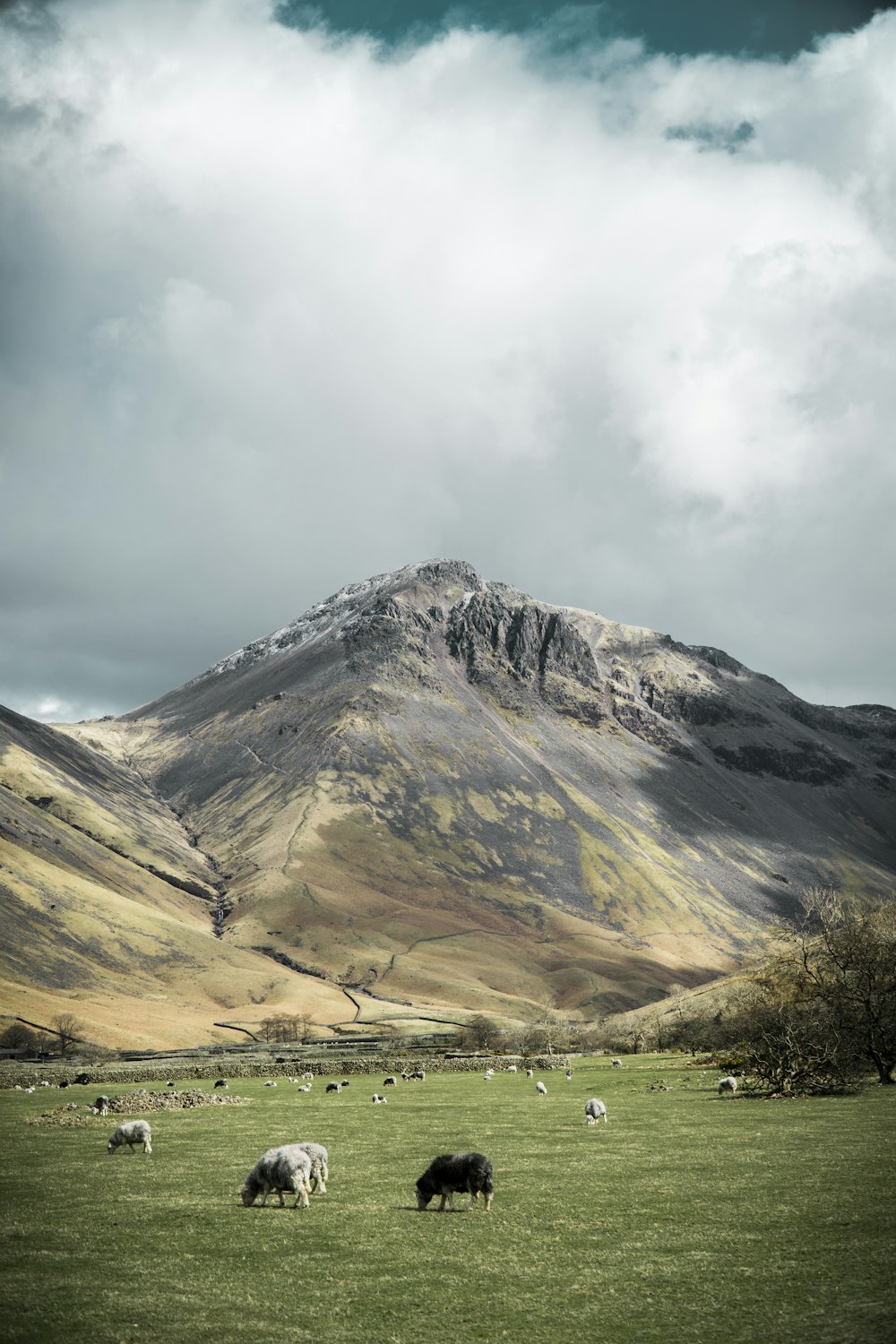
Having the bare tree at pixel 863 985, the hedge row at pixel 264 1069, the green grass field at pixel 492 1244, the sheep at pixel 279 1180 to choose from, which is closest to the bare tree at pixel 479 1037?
the hedge row at pixel 264 1069

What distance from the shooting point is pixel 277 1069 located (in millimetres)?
101188

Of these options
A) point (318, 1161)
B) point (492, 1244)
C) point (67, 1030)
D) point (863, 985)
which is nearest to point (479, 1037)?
point (67, 1030)

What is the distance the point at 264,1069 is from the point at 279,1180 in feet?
275

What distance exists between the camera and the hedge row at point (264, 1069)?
291 feet

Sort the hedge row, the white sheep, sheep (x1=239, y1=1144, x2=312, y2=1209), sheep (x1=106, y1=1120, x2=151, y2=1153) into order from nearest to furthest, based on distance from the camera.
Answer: sheep (x1=239, y1=1144, x2=312, y2=1209)
the white sheep
sheep (x1=106, y1=1120, x2=151, y2=1153)
the hedge row

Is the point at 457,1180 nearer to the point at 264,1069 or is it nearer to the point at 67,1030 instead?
the point at 264,1069

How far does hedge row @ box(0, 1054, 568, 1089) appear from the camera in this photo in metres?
88.8

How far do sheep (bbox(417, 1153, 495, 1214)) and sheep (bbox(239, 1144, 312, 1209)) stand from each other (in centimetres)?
323

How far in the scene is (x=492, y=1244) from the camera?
1991cm

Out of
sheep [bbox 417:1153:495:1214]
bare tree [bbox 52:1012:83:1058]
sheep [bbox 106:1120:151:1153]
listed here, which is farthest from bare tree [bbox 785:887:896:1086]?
bare tree [bbox 52:1012:83:1058]

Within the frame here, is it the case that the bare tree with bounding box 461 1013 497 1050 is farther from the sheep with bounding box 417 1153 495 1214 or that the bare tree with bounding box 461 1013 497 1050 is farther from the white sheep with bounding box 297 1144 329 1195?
the sheep with bounding box 417 1153 495 1214

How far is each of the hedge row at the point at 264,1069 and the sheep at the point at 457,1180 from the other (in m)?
66.9

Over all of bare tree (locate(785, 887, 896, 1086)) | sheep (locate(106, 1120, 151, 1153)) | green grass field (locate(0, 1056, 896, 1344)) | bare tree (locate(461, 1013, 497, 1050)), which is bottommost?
bare tree (locate(461, 1013, 497, 1050))

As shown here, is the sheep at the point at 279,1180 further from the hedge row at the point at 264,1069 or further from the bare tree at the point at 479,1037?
the bare tree at the point at 479,1037
